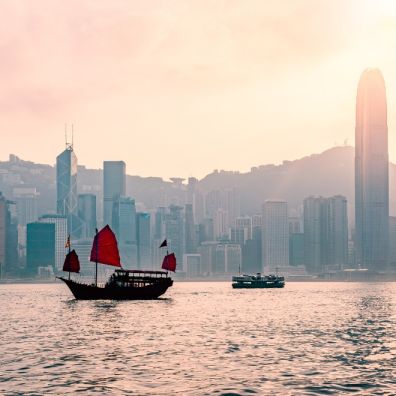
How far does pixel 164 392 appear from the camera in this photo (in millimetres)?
47844

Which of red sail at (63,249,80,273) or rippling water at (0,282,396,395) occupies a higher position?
red sail at (63,249,80,273)

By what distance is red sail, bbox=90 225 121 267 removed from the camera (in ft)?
499

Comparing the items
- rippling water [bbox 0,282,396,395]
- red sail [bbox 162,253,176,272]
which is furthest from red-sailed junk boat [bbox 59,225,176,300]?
rippling water [bbox 0,282,396,395]

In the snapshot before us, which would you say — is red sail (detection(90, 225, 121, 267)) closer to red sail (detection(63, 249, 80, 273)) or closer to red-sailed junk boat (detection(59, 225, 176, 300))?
red-sailed junk boat (detection(59, 225, 176, 300))

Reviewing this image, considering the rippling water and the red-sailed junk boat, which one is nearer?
the rippling water

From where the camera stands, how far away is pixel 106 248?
154 m

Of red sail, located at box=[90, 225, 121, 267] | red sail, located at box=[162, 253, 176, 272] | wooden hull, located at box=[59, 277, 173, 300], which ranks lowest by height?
wooden hull, located at box=[59, 277, 173, 300]

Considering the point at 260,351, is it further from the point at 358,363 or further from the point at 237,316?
the point at 237,316

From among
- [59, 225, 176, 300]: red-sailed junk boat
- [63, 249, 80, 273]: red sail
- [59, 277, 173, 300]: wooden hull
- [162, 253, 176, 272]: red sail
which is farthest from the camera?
[162, 253, 176, 272]: red sail

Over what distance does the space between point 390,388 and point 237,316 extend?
229 ft

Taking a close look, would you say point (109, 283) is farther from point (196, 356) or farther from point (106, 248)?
point (196, 356)

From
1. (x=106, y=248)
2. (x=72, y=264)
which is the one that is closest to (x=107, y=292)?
(x=72, y=264)

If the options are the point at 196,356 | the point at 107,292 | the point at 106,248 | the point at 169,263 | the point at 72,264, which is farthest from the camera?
the point at 169,263

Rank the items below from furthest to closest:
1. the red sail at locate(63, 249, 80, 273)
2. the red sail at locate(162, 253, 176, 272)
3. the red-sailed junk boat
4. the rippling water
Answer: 1. the red sail at locate(162, 253, 176, 272)
2. the red sail at locate(63, 249, 80, 273)
3. the red-sailed junk boat
4. the rippling water
